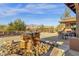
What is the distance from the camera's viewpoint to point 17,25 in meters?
2.01

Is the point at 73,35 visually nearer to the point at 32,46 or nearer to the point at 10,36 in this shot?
the point at 32,46

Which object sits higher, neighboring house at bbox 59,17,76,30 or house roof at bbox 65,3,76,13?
house roof at bbox 65,3,76,13

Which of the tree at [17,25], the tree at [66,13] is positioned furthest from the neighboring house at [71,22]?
the tree at [17,25]

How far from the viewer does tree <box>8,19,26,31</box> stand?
1.99 meters

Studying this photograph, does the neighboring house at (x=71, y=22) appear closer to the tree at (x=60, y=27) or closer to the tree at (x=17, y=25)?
the tree at (x=60, y=27)

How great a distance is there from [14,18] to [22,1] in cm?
21

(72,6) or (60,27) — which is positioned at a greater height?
(72,6)

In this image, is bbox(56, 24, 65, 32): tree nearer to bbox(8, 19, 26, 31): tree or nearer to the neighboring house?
the neighboring house

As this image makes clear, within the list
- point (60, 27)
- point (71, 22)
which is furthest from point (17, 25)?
point (71, 22)

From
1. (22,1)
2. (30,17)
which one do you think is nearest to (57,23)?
(30,17)

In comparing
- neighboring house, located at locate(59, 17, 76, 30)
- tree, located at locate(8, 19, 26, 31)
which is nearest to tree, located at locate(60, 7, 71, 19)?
neighboring house, located at locate(59, 17, 76, 30)

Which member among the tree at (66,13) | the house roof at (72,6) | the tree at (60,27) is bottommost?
the tree at (60,27)

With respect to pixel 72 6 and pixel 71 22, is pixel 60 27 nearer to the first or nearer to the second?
pixel 71 22

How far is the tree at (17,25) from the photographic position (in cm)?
199
